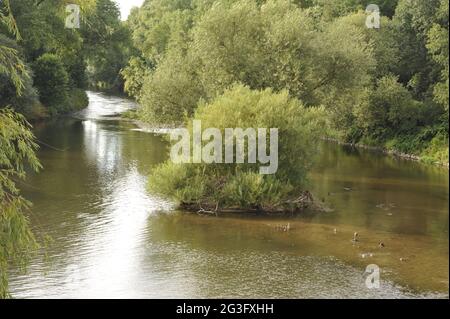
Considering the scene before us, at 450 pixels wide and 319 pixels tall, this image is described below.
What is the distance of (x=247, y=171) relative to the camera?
2936cm

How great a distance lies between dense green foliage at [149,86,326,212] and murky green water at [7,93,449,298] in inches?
46.3

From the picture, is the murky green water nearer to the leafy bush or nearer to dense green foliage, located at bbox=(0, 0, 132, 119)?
dense green foliage, located at bbox=(0, 0, 132, 119)

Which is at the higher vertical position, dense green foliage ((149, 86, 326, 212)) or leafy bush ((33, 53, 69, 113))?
leafy bush ((33, 53, 69, 113))

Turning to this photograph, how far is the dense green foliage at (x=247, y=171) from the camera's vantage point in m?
28.9

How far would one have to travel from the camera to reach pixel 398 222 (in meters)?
28.2

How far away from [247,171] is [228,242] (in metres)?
5.32

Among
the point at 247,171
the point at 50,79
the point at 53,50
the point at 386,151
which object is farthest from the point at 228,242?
the point at 53,50

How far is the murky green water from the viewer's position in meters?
20.2

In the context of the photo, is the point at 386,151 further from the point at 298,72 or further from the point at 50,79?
the point at 50,79

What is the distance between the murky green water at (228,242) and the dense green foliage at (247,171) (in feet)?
3.86

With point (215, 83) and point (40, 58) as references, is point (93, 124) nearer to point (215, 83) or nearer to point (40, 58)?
point (40, 58)

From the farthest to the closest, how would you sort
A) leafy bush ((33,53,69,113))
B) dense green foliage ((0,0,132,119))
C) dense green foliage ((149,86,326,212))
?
1. leafy bush ((33,53,69,113))
2. dense green foliage ((0,0,132,119))
3. dense green foliage ((149,86,326,212))

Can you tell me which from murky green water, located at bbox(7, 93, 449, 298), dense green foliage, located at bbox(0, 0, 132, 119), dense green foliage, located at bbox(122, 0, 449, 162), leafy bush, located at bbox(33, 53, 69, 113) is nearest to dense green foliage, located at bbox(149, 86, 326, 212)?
murky green water, located at bbox(7, 93, 449, 298)

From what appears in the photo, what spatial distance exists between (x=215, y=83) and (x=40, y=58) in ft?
105
